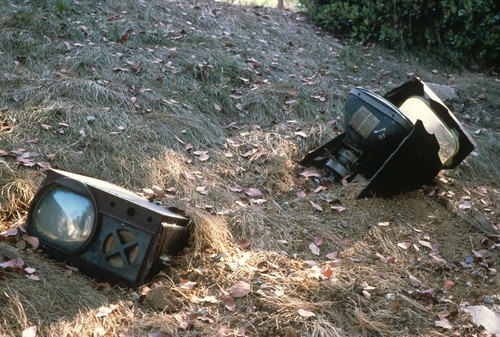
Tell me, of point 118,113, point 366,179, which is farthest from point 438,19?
point 118,113

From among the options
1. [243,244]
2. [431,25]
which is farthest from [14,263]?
[431,25]

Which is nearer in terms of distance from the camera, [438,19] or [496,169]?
[496,169]

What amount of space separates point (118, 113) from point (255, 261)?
6.84 feet

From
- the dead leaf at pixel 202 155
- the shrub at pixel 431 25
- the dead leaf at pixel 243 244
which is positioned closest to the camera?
the dead leaf at pixel 243 244

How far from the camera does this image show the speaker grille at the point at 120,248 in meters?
3.01

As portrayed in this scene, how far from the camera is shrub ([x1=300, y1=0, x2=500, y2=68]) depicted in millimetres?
6938

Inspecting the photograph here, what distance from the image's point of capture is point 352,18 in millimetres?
7797

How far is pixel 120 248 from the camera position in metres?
3.00

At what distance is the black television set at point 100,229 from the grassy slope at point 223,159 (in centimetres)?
11

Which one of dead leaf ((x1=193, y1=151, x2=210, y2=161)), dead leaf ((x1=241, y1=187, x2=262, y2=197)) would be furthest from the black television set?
dead leaf ((x1=193, y1=151, x2=210, y2=161))

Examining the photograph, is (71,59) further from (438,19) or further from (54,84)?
(438,19)

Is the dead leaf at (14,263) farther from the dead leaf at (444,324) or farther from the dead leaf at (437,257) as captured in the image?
the dead leaf at (437,257)

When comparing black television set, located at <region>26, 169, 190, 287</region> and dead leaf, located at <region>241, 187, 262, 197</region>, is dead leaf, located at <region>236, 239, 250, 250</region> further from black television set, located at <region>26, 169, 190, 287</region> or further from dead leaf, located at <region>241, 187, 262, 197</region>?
dead leaf, located at <region>241, 187, 262, 197</region>

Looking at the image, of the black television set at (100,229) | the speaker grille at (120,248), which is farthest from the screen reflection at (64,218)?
the speaker grille at (120,248)
